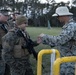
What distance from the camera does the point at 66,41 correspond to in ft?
14.9

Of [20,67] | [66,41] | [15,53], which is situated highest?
[66,41]

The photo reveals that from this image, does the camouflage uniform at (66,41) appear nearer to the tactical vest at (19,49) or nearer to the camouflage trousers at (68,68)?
the camouflage trousers at (68,68)

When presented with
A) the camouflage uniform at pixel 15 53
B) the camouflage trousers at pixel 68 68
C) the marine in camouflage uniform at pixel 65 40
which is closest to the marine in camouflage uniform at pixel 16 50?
the camouflage uniform at pixel 15 53

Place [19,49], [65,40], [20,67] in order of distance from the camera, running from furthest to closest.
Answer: [20,67], [19,49], [65,40]

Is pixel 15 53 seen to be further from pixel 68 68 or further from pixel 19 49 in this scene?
pixel 68 68

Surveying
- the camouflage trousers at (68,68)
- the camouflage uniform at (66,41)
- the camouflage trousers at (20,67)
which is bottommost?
the camouflage trousers at (20,67)

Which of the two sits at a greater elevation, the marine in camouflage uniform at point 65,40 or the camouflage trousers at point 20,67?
the marine in camouflage uniform at point 65,40

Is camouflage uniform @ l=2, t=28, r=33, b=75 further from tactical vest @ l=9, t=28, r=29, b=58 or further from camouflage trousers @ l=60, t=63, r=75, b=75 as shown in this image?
camouflage trousers @ l=60, t=63, r=75, b=75

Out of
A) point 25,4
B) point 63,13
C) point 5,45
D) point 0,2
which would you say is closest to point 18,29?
point 5,45

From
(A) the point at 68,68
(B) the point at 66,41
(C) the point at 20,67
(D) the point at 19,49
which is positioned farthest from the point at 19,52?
(B) the point at 66,41

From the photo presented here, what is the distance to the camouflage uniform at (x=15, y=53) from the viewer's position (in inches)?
215

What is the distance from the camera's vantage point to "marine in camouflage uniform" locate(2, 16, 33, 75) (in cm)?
546

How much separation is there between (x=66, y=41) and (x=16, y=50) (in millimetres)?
1241

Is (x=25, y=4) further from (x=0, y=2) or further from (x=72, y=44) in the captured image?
(x=72, y=44)
